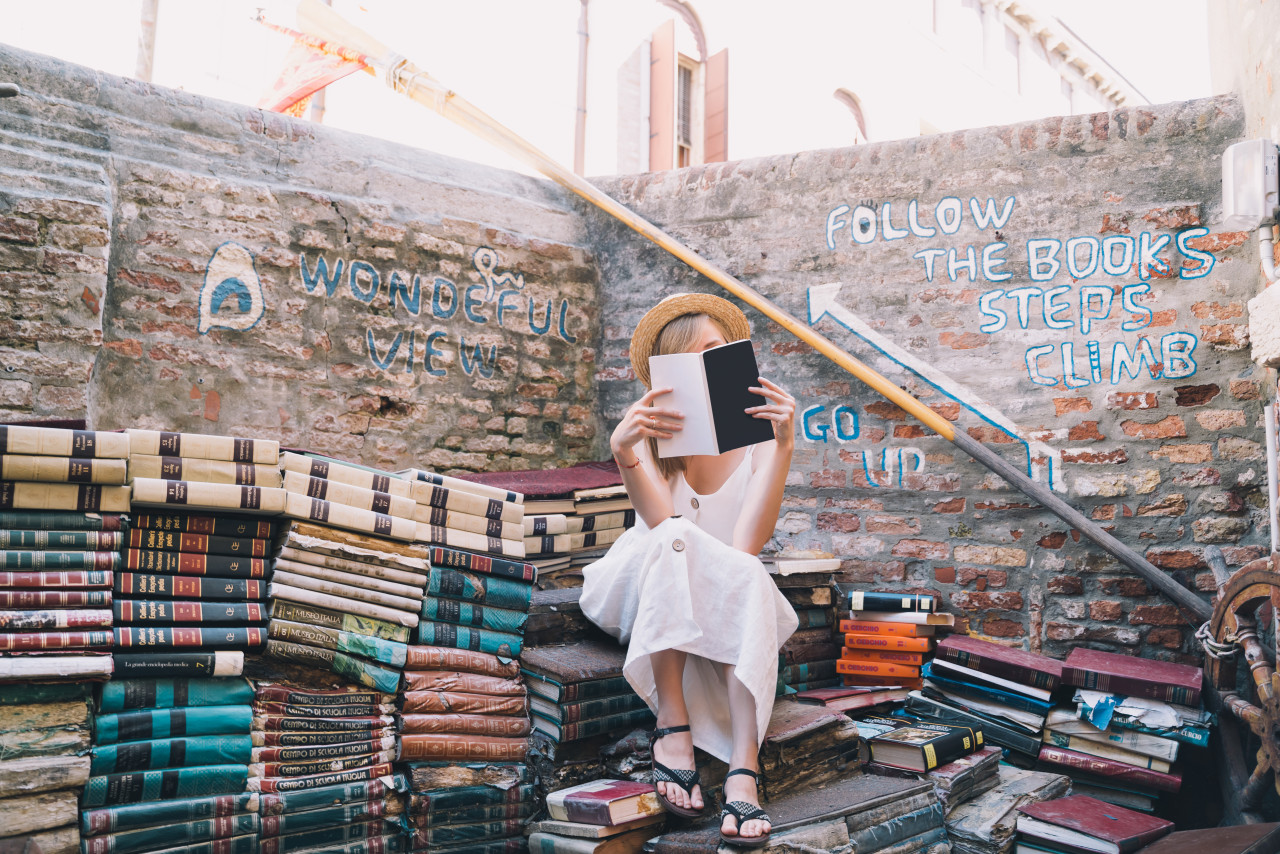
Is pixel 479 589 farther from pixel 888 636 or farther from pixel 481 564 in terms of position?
pixel 888 636

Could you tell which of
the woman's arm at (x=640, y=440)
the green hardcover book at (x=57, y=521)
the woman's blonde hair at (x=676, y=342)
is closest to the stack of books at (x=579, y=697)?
the woman's arm at (x=640, y=440)

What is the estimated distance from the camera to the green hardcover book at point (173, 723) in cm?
195

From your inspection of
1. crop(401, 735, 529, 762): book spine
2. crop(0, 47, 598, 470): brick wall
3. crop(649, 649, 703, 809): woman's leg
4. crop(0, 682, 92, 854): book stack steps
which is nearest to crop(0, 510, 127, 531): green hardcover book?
crop(0, 682, 92, 854): book stack steps

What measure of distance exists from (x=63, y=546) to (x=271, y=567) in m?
0.49

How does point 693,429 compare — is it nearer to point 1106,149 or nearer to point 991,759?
point 991,759

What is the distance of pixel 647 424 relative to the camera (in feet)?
7.68

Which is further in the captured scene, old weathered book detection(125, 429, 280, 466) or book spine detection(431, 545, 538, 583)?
book spine detection(431, 545, 538, 583)

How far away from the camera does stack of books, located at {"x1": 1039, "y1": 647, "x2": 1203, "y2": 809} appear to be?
2.69m

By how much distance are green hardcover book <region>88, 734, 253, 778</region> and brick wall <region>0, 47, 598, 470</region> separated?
148 cm

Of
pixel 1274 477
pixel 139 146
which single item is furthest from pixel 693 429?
pixel 139 146

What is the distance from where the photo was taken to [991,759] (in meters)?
2.70

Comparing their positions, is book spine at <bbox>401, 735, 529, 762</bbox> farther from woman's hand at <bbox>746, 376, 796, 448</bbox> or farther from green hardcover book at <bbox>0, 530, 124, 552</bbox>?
woman's hand at <bbox>746, 376, 796, 448</bbox>

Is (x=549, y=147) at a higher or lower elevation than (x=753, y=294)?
higher

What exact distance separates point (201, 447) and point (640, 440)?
1.17 metres
